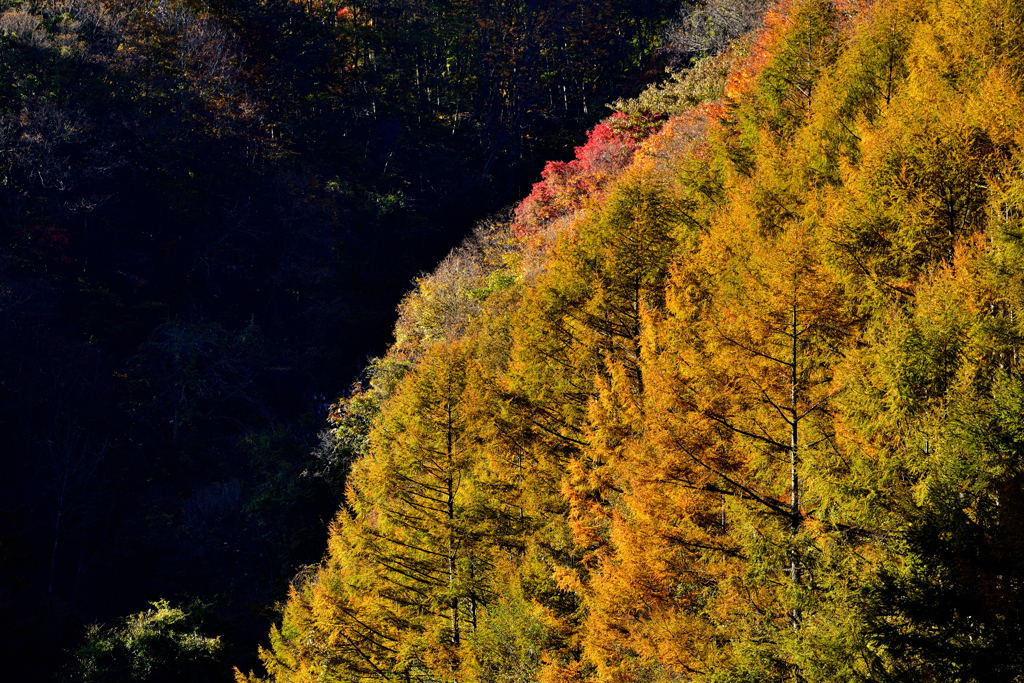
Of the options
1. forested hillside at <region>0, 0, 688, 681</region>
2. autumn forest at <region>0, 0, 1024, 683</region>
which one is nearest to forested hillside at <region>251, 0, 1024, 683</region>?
autumn forest at <region>0, 0, 1024, 683</region>

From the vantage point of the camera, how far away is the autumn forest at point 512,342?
10.0 meters

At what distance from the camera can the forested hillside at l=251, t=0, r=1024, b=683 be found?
29.7 feet

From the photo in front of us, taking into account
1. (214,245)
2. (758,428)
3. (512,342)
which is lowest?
(214,245)

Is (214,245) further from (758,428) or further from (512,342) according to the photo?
(758,428)

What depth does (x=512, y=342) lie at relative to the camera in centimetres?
1962

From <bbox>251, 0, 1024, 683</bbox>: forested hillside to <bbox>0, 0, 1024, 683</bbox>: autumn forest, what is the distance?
0.07 meters

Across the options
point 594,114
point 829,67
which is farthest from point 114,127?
point 829,67

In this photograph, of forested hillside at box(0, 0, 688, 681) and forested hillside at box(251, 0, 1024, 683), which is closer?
forested hillside at box(251, 0, 1024, 683)

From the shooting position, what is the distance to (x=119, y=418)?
27.7m

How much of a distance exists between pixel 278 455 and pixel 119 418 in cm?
561

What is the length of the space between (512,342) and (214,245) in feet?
67.0

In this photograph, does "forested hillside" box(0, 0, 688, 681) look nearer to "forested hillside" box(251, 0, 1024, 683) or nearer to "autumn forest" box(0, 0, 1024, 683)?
"autumn forest" box(0, 0, 1024, 683)

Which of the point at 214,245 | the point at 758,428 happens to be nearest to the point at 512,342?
the point at 758,428

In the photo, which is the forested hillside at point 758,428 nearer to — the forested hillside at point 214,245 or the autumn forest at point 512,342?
the autumn forest at point 512,342
